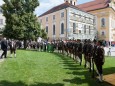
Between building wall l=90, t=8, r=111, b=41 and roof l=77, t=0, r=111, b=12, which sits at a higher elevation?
roof l=77, t=0, r=111, b=12

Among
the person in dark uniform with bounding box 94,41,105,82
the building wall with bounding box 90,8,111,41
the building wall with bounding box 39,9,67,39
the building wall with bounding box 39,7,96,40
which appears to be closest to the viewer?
the person in dark uniform with bounding box 94,41,105,82

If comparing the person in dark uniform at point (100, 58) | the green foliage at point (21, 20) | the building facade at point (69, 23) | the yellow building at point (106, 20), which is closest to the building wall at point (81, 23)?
the building facade at point (69, 23)

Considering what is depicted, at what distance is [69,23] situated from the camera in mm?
59781

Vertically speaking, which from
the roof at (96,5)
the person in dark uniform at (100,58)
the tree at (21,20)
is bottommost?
the person in dark uniform at (100,58)

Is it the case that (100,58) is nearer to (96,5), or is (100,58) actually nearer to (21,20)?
(21,20)

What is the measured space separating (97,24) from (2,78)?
66.9m

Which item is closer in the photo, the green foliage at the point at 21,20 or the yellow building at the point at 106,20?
the green foliage at the point at 21,20

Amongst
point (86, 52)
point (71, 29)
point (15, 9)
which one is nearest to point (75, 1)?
point (71, 29)

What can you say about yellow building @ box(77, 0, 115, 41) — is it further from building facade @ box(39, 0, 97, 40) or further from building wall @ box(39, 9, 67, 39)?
building wall @ box(39, 9, 67, 39)

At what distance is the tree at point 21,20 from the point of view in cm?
3728

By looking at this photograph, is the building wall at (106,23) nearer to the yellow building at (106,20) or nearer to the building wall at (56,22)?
the yellow building at (106,20)

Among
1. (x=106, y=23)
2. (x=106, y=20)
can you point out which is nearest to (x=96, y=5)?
(x=106, y=20)

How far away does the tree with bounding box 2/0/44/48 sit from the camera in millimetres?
37281

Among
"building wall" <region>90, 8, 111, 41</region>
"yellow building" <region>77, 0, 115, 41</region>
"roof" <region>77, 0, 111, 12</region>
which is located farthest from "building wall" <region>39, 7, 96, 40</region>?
"roof" <region>77, 0, 111, 12</region>
